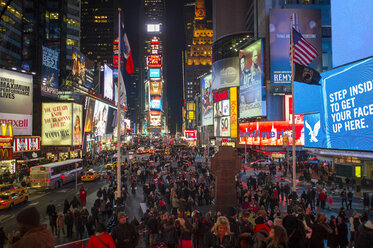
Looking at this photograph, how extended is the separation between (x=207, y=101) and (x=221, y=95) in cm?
1588

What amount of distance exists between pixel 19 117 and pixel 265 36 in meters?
48.5

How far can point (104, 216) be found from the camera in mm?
16203

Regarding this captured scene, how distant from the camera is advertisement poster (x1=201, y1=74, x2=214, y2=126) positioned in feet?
297

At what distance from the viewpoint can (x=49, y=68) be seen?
172 ft

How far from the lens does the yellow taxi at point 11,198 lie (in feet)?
61.6

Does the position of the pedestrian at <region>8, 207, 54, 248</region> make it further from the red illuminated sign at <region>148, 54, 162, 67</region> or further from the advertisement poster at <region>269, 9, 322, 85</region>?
the red illuminated sign at <region>148, 54, 162, 67</region>

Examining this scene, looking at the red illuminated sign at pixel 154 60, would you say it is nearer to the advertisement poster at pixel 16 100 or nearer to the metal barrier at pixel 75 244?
the advertisement poster at pixel 16 100

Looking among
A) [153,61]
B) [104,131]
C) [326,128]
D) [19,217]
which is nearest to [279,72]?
[326,128]

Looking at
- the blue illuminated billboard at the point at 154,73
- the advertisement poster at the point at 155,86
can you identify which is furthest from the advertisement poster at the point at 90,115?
the blue illuminated billboard at the point at 154,73

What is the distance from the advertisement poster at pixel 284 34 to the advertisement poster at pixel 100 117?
129 ft

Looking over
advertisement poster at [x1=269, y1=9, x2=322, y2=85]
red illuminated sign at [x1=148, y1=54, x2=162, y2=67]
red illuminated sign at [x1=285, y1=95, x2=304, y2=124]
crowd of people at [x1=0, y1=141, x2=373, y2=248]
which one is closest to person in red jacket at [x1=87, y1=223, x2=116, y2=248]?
crowd of people at [x1=0, y1=141, x2=373, y2=248]

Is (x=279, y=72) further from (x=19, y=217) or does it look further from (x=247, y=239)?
(x=19, y=217)

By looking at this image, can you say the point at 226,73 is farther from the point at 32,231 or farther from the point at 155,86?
the point at 32,231

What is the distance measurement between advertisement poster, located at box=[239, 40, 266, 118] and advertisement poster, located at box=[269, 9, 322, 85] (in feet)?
9.86
